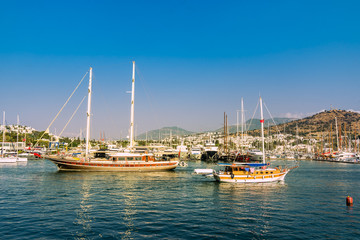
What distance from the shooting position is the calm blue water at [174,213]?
1761 centimetres

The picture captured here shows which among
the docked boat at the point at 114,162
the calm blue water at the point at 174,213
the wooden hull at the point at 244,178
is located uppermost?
the docked boat at the point at 114,162

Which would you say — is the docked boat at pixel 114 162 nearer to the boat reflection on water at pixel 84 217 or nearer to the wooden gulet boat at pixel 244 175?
the wooden gulet boat at pixel 244 175

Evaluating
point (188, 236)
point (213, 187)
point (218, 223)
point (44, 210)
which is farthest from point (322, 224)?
point (44, 210)

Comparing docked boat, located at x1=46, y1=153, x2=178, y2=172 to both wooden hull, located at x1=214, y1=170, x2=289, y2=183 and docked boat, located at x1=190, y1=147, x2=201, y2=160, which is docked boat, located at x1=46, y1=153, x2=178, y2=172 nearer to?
wooden hull, located at x1=214, y1=170, x2=289, y2=183

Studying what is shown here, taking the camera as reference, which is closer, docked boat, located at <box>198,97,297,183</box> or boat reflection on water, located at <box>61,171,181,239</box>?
boat reflection on water, located at <box>61,171,181,239</box>

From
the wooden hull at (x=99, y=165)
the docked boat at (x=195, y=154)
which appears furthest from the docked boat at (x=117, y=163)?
the docked boat at (x=195, y=154)

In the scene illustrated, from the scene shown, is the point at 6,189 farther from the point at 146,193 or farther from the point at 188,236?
the point at 188,236

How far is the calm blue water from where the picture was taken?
57.8 ft

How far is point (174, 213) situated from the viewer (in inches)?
894

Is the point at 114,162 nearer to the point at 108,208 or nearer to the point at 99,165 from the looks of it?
the point at 99,165

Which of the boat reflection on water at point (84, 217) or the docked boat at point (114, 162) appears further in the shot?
the docked boat at point (114, 162)

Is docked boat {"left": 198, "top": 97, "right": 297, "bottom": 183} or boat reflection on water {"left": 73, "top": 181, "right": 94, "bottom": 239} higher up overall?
docked boat {"left": 198, "top": 97, "right": 297, "bottom": 183}

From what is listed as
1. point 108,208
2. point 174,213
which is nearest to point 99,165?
point 108,208

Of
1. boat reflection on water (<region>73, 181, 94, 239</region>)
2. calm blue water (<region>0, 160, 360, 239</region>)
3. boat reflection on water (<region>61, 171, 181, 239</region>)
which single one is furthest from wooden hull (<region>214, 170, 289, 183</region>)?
boat reflection on water (<region>73, 181, 94, 239</region>)
